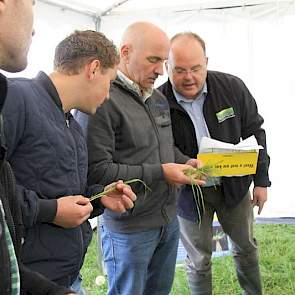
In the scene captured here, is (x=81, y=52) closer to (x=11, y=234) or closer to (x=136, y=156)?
(x=136, y=156)

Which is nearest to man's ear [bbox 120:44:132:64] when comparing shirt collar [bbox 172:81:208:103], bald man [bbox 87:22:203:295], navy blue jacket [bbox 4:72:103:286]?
bald man [bbox 87:22:203:295]

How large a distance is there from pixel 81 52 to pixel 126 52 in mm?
427

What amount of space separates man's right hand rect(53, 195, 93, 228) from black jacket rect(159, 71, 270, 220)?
963 millimetres

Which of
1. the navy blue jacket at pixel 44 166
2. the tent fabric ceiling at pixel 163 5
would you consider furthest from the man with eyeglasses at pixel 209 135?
the tent fabric ceiling at pixel 163 5

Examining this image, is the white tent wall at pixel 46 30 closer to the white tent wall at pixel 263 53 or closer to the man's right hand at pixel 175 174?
the white tent wall at pixel 263 53

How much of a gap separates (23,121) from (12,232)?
1.11 ft

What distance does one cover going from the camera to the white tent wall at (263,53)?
9.84 ft

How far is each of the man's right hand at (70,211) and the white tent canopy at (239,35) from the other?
159 centimetres

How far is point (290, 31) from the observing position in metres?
3.11

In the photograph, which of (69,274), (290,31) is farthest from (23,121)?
(290,31)

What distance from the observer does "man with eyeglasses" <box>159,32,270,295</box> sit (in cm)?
200

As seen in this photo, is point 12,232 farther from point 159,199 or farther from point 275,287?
point 275,287

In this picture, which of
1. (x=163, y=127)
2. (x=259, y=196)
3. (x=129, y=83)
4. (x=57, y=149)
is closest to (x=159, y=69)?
(x=129, y=83)

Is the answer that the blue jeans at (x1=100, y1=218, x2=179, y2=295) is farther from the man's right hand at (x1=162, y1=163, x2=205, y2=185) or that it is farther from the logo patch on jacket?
the logo patch on jacket
